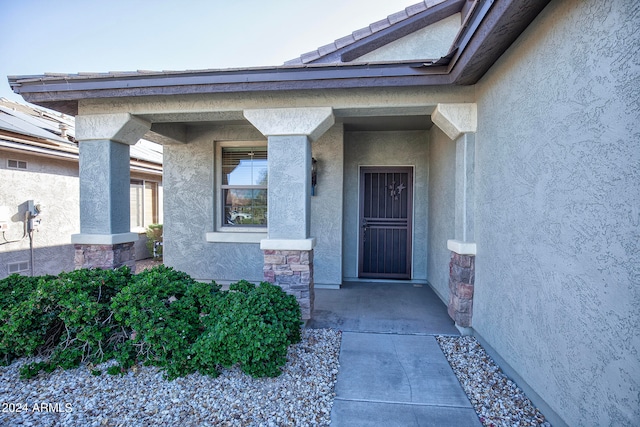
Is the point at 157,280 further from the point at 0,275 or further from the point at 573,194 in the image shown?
the point at 0,275

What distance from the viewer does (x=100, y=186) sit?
4270 mm

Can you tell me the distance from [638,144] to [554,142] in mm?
698

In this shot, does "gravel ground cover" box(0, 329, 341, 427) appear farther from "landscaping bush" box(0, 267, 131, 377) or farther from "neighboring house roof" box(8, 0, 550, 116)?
"neighboring house roof" box(8, 0, 550, 116)

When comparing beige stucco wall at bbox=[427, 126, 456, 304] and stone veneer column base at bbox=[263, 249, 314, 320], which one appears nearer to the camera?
stone veneer column base at bbox=[263, 249, 314, 320]

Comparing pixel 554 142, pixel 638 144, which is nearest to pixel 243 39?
pixel 554 142

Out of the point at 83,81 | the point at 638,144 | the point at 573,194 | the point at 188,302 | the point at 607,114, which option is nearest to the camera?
the point at 638,144

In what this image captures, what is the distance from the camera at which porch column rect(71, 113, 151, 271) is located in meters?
4.23

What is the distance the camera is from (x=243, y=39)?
8.85 metres

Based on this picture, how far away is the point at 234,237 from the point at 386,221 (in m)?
3.15

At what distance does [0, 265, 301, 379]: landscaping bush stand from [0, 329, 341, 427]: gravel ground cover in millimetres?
124

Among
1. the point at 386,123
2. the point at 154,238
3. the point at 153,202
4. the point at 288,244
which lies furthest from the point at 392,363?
the point at 153,202

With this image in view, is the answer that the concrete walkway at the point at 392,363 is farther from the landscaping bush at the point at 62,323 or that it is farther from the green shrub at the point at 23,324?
the green shrub at the point at 23,324

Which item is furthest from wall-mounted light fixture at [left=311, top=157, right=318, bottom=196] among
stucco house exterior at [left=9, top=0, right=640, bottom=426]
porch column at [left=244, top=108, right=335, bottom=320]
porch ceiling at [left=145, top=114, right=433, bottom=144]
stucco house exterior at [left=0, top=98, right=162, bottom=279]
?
stucco house exterior at [left=0, top=98, right=162, bottom=279]

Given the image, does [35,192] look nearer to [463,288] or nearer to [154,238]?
[154,238]
